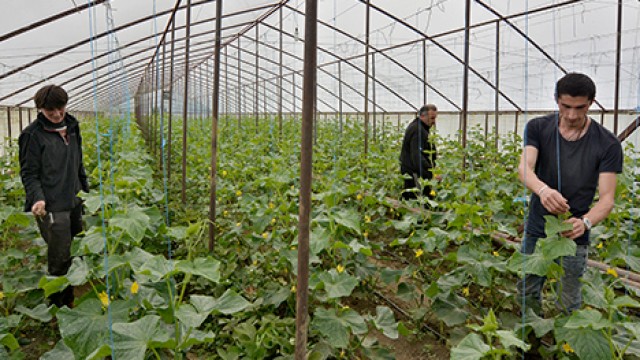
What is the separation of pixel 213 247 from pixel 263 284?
0.84m

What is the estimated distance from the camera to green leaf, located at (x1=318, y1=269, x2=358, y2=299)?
8.49 ft

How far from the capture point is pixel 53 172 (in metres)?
3.17

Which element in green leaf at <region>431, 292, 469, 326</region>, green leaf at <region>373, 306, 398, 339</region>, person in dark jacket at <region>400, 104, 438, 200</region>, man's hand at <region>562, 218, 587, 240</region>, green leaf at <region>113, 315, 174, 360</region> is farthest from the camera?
person in dark jacket at <region>400, 104, 438, 200</region>

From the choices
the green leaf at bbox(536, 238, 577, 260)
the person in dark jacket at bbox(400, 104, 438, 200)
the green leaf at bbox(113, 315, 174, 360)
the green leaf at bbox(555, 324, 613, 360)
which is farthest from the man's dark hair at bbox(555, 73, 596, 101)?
the person in dark jacket at bbox(400, 104, 438, 200)

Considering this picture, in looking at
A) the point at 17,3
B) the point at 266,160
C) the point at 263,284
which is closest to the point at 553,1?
the point at 266,160

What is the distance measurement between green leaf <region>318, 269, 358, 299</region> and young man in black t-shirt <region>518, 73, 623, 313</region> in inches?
37.0

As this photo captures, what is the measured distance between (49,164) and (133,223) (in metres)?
1.04

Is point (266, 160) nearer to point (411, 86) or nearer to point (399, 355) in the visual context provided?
point (399, 355)

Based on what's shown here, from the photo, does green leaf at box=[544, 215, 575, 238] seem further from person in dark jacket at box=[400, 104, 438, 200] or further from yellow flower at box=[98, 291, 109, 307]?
person in dark jacket at box=[400, 104, 438, 200]

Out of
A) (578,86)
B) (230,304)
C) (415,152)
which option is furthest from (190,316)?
(415,152)

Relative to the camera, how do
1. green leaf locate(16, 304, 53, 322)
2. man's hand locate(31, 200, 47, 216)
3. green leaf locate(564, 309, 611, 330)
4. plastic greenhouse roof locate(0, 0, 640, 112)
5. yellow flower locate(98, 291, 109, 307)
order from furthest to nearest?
plastic greenhouse roof locate(0, 0, 640, 112)
man's hand locate(31, 200, 47, 216)
green leaf locate(16, 304, 53, 322)
yellow flower locate(98, 291, 109, 307)
green leaf locate(564, 309, 611, 330)

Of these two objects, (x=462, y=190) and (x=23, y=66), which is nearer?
(x=462, y=190)

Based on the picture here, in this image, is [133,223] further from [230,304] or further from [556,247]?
[556,247]

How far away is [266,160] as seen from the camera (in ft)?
19.3
